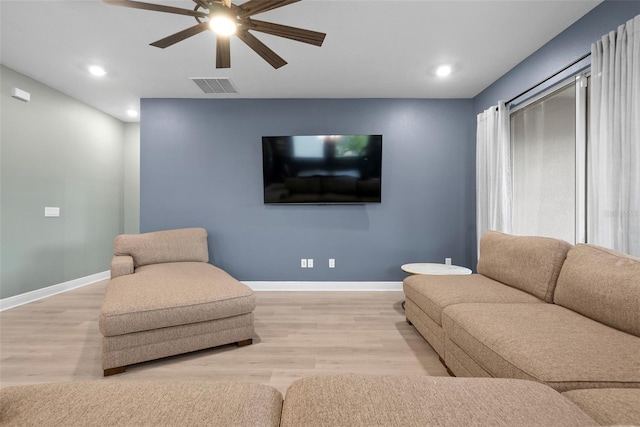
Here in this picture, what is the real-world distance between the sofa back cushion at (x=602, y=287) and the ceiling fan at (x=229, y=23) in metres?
2.15

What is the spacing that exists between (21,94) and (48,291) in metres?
2.39

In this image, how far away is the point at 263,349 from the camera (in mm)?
2340

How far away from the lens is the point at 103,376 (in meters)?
1.98

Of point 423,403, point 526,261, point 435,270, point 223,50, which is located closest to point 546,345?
point 423,403

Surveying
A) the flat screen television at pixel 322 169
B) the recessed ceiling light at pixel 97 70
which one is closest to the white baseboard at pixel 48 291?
the recessed ceiling light at pixel 97 70

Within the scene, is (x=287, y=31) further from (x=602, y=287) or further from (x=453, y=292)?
(x=602, y=287)

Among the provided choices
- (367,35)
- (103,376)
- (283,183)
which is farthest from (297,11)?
(103,376)

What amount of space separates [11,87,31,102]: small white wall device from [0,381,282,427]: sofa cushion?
402 cm

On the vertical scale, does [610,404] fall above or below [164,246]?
below

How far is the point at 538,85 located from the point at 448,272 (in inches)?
81.5

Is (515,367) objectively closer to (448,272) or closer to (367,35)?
(448,272)

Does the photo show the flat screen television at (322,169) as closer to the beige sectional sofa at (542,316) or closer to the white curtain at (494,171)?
the white curtain at (494,171)

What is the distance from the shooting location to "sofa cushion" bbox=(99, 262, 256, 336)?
2.01 m

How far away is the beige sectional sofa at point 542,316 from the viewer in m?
1.18
